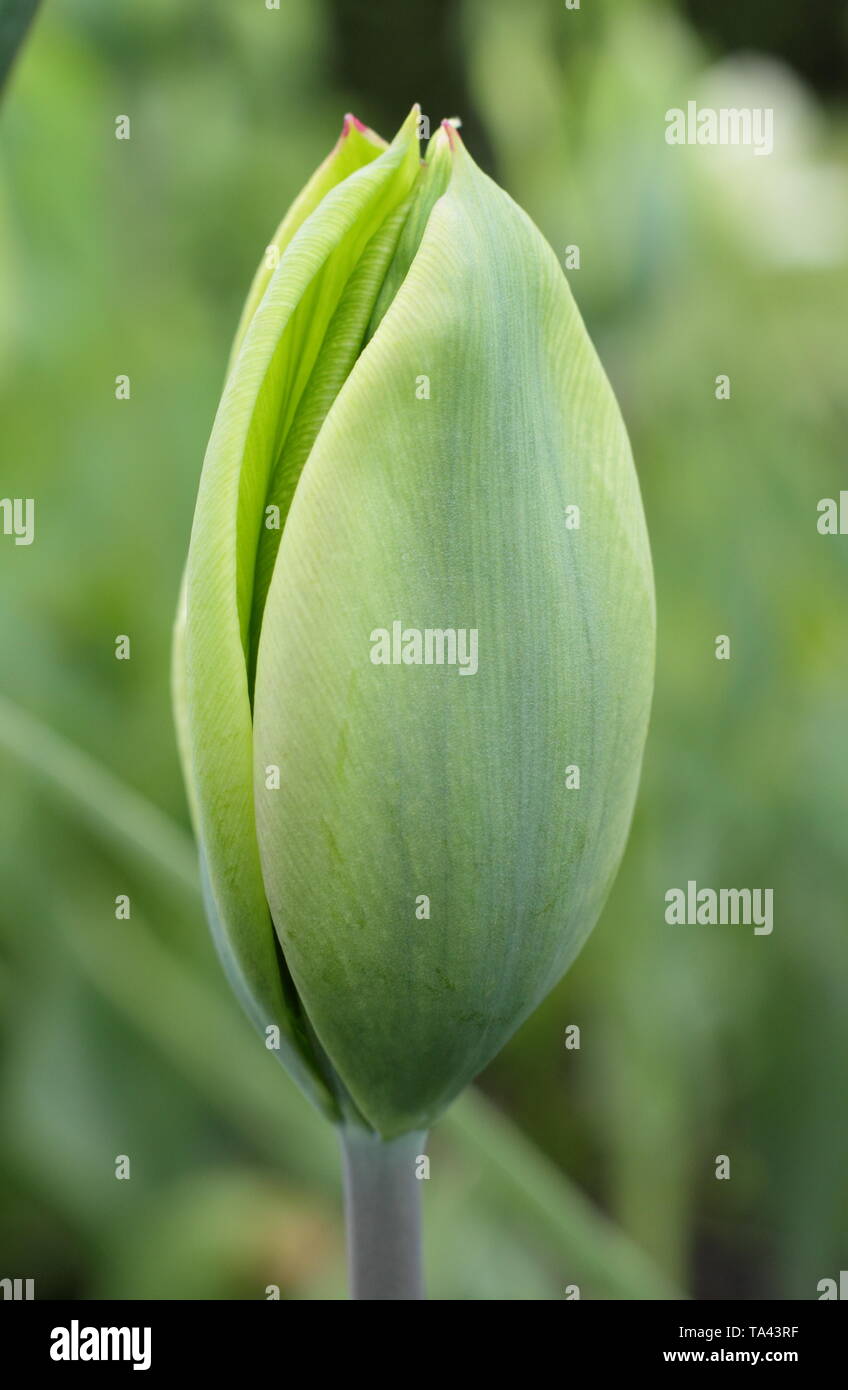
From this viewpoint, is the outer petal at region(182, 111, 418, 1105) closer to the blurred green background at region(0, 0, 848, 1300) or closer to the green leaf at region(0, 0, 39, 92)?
the green leaf at region(0, 0, 39, 92)

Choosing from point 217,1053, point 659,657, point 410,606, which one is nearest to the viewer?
point 410,606

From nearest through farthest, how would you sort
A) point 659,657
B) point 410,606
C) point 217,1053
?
1. point 410,606
2. point 217,1053
3. point 659,657

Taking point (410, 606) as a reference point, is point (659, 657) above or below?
above

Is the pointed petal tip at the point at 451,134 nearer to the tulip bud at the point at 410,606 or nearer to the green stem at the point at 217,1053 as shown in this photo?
the tulip bud at the point at 410,606

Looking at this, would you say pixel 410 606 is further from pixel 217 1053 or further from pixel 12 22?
pixel 217 1053

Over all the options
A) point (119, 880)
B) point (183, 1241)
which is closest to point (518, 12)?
point (119, 880)

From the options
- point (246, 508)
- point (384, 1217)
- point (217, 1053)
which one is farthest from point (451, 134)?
point (217, 1053)
